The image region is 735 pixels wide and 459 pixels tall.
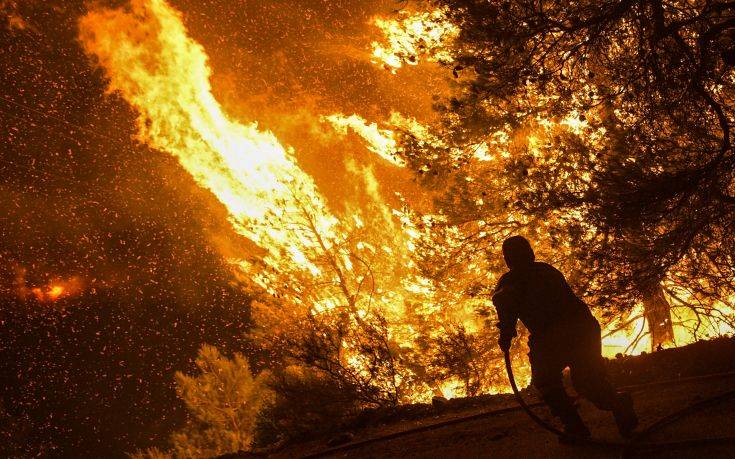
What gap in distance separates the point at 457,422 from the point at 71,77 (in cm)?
2351

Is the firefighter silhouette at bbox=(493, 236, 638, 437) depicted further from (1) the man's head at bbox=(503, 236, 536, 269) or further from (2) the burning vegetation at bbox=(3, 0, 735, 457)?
(2) the burning vegetation at bbox=(3, 0, 735, 457)

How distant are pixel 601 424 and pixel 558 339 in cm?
128

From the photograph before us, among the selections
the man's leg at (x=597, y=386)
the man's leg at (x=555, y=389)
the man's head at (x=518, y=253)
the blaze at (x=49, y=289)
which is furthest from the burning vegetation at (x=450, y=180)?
the blaze at (x=49, y=289)

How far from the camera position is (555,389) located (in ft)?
11.1

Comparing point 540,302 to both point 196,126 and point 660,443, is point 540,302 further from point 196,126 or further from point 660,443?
point 196,126

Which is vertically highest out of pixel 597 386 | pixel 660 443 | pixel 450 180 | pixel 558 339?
pixel 450 180

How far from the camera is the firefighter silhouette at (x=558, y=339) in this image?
11.0 feet

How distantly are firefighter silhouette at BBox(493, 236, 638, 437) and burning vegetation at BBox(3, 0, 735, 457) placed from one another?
2970 millimetres

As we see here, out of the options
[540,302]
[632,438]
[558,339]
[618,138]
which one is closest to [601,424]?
[632,438]

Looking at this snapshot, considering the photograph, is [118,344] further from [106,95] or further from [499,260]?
[499,260]

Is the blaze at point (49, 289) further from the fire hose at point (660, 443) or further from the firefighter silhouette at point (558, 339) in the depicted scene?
the fire hose at point (660, 443)

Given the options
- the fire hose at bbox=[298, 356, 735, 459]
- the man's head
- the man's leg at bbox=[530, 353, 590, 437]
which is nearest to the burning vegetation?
the fire hose at bbox=[298, 356, 735, 459]

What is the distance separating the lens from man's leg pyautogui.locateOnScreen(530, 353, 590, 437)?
3.38m

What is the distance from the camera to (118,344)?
4703 cm
